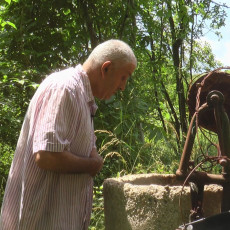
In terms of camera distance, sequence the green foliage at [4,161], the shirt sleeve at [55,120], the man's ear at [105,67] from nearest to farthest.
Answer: the shirt sleeve at [55,120] < the man's ear at [105,67] < the green foliage at [4,161]

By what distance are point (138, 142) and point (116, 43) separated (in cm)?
235

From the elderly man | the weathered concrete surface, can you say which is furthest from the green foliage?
the elderly man

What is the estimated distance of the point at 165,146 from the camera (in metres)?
4.58

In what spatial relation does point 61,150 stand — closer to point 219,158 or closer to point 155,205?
point 155,205

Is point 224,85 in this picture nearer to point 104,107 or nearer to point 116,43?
point 116,43

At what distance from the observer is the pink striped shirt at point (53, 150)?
2021 millimetres

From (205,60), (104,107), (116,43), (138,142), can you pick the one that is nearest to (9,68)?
(104,107)

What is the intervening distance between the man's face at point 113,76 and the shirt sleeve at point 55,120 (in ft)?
0.72

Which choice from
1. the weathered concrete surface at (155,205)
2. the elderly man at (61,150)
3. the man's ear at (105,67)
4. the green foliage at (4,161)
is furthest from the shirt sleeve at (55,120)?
the green foliage at (4,161)

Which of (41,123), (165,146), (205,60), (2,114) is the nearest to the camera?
(41,123)

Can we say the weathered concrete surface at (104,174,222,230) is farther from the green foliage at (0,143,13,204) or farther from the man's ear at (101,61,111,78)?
the green foliage at (0,143,13,204)

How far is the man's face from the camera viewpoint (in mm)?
2217

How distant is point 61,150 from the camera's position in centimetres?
199

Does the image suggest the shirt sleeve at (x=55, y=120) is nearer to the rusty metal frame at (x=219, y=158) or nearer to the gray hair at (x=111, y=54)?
the gray hair at (x=111, y=54)
